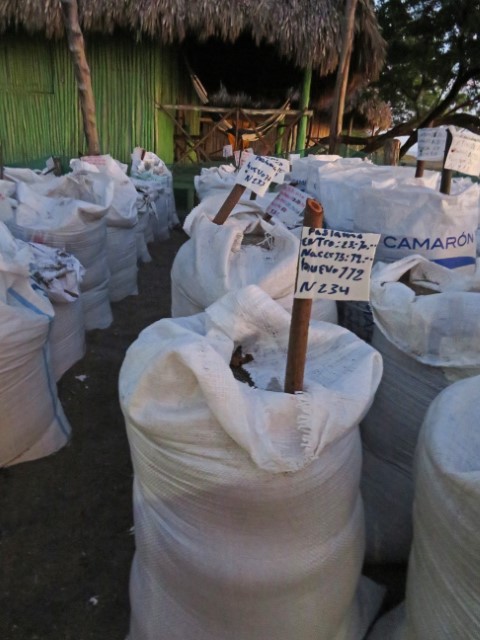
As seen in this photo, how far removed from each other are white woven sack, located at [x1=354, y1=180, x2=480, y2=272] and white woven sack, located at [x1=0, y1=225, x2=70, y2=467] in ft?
4.25

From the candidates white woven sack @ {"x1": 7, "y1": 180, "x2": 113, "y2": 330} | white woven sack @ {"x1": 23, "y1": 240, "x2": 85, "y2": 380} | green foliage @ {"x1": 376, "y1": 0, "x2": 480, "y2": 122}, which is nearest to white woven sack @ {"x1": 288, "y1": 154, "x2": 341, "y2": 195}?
white woven sack @ {"x1": 7, "y1": 180, "x2": 113, "y2": 330}

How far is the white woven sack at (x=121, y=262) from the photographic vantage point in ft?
11.6

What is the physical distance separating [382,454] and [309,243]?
32.7 inches

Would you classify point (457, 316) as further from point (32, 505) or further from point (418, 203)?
point (32, 505)

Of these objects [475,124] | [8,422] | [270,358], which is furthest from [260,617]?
[475,124]

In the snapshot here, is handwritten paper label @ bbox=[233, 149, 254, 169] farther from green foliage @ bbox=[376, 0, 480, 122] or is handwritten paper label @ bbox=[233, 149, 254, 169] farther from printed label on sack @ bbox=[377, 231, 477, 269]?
green foliage @ bbox=[376, 0, 480, 122]

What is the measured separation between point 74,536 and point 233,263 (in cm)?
104

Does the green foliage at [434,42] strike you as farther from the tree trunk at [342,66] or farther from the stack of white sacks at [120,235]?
the stack of white sacks at [120,235]

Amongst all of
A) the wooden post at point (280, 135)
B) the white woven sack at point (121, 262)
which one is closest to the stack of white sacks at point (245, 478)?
the white woven sack at point (121, 262)

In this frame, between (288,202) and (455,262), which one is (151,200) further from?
(455,262)

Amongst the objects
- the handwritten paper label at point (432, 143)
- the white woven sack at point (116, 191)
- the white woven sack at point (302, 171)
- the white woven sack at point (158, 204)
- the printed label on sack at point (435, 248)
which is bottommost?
the white woven sack at point (158, 204)

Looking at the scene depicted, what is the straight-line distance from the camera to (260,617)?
106cm

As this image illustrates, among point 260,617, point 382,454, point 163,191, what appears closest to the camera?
point 260,617

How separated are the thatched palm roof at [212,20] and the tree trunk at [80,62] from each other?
0.73 m
